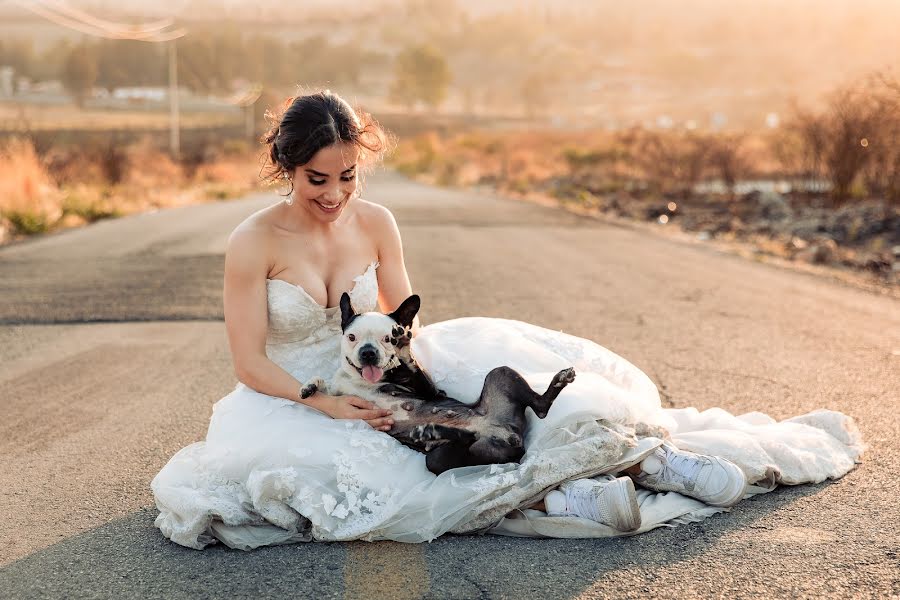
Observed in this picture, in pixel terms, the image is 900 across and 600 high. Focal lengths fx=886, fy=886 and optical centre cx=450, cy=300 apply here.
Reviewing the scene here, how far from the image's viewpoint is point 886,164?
16.1 m

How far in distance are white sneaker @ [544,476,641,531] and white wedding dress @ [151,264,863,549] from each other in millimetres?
36

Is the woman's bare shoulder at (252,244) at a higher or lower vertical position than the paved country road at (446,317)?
higher

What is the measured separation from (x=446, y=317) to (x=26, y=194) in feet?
36.3

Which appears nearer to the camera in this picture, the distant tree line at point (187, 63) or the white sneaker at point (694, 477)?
the white sneaker at point (694, 477)

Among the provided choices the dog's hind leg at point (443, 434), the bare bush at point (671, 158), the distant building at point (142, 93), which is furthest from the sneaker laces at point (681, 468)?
the distant building at point (142, 93)

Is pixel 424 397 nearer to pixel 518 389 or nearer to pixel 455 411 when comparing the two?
pixel 455 411

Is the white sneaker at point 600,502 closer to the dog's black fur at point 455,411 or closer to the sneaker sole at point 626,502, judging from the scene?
the sneaker sole at point 626,502

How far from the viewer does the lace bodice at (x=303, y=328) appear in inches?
160

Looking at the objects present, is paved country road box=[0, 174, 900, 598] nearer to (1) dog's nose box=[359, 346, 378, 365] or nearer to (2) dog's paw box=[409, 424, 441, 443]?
(2) dog's paw box=[409, 424, 441, 443]

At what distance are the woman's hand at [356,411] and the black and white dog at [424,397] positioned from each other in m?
0.04

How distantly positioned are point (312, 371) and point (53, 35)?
19537cm

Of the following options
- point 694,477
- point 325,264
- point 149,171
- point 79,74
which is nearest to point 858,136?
point 694,477

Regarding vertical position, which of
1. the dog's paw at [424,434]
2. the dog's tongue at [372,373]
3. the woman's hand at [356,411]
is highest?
the dog's tongue at [372,373]

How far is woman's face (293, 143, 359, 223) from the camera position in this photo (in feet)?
12.4
